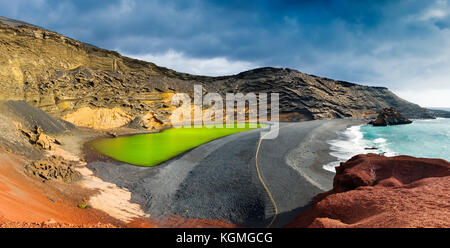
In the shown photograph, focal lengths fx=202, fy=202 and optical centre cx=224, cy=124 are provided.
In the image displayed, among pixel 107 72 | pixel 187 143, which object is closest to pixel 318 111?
pixel 187 143

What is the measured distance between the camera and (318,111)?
55062 mm

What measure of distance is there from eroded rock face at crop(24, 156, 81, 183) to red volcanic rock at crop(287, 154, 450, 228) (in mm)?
11717

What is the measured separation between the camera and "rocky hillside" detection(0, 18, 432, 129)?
2398cm

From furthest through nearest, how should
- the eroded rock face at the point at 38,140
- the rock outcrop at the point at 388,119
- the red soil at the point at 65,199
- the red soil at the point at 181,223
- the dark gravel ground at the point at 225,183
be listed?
the rock outcrop at the point at 388,119 < the eroded rock face at the point at 38,140 < the dark gravel ground at the point at 225,183 < the red soil at the point at 181,223 < the red soil at the point at 65,199

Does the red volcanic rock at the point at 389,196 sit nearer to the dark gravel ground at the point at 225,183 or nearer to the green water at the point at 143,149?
the dark gravel ground at the point at 225,183

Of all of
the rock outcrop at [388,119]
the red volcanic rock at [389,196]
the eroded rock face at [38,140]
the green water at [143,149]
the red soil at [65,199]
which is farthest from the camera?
the rock outcrop at [388,119]

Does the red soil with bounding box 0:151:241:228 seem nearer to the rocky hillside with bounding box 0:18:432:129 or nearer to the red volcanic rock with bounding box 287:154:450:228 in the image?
the red volcanic rock with bounding box 287:154:450:228

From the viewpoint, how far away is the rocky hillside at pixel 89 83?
24.0 meters

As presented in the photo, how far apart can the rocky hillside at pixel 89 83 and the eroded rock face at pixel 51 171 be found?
16.3 m

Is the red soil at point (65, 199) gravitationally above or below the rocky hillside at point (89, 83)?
below

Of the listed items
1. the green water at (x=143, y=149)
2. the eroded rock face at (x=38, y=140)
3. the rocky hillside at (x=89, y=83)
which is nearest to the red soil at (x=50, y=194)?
the eroded rock face at (x=38, y=140)

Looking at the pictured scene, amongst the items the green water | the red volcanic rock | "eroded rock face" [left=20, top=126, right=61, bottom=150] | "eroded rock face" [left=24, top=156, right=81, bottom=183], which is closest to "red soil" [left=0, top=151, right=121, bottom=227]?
"eroded rock face" [left=24, top=156, right=81, bottom=183]

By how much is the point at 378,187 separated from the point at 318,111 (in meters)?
53.5

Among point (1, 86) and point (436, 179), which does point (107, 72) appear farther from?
point (436, 179)
